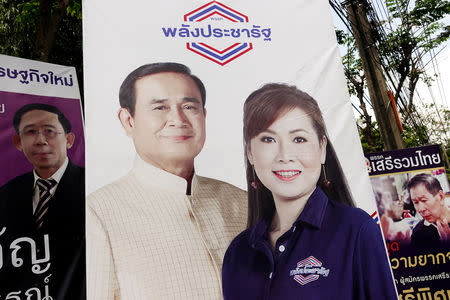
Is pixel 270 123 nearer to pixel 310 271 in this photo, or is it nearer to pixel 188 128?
pixel 188 128

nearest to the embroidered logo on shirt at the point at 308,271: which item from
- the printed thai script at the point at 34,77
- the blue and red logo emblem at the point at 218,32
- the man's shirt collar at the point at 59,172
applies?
the blue and red logo emblem at the point at 218,32

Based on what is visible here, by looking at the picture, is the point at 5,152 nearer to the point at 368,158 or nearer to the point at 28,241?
the point at 28,241

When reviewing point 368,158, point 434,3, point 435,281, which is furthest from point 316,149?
point 434,3

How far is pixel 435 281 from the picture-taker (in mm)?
4754

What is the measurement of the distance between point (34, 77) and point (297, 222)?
1980 millimetres

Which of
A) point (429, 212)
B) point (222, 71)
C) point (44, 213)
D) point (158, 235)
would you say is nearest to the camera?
point (158, 235)

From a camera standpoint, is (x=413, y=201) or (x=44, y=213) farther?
(x=413, y=201)

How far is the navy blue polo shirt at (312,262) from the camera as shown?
1.92 meters

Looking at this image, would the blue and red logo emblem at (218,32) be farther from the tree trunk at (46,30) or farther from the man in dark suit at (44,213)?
the tree trunk at (46,30)

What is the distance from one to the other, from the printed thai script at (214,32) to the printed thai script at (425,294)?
366 cm

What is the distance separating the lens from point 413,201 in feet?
16.5

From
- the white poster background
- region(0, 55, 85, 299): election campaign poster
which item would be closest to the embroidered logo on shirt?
the white poster background

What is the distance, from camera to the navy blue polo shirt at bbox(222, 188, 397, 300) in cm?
192

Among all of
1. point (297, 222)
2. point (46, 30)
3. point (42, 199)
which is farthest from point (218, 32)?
point (46, 30)
